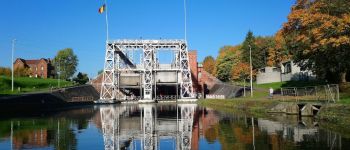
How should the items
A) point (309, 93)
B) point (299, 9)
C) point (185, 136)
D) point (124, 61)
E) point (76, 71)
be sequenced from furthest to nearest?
point (76, 71), point (124, 61), point (299, 9), point (309, 93), point (185, 136)

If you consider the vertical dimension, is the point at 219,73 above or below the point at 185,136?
above

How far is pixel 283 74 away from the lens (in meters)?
97.8

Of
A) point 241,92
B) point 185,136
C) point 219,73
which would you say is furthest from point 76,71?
point 185,136

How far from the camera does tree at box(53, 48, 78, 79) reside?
541 ft

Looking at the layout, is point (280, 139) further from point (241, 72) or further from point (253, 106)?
point (241, 72)

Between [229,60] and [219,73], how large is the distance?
7252 millimetres

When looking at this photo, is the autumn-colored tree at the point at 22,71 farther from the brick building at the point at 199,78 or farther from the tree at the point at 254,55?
the tree at the point at 254,55

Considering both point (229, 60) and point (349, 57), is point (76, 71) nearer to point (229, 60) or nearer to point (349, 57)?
point (229, 60)

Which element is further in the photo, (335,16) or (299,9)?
(299,9)

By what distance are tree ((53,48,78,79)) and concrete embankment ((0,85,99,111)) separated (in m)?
71.0

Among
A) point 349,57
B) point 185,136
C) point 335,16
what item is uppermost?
point 335,16

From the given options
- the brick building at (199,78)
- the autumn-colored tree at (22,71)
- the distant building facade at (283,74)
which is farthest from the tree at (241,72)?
the autumn-colored tree at (22,71)

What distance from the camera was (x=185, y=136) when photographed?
20578 millimetres

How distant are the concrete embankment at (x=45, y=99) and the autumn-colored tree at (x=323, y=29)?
34535 millimetres
